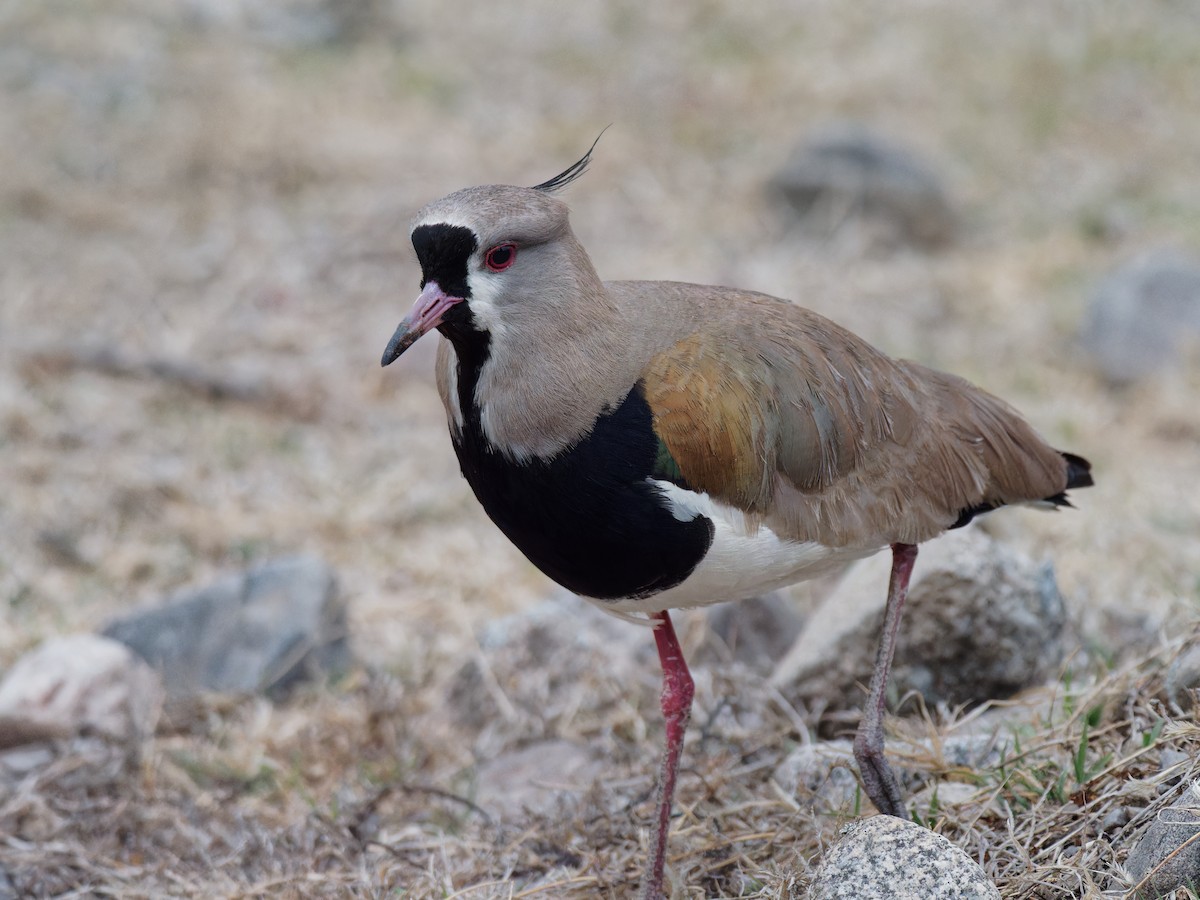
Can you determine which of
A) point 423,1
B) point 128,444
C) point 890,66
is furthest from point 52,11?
point 890,66

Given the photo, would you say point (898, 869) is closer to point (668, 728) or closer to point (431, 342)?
point (668, 728)

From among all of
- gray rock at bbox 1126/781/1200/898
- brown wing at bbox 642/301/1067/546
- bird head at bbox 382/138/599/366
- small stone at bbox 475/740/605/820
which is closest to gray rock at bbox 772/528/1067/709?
brown wing at bbox 642/301/1067/546

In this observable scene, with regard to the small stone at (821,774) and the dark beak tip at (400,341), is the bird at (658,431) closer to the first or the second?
the dark beak tip at (400,341)

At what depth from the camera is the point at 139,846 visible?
3.78 metres

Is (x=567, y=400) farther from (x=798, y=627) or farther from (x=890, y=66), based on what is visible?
(x=890, y=66)

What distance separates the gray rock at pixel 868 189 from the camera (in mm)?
8492

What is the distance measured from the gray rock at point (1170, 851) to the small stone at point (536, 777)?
1.53 metres

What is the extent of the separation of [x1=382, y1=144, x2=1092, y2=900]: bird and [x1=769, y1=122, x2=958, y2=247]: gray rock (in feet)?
18.4

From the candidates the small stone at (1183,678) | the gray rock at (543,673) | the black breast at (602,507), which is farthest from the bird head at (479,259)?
the gray rock at (543,673)

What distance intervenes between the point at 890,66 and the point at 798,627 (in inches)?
279

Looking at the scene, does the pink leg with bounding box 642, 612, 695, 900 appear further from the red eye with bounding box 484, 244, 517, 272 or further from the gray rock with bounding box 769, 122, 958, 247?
the gray rock with bounding box 769, 122, 958, 247

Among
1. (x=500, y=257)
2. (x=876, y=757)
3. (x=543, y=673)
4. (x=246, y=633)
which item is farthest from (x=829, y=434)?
(x=246, y=633)

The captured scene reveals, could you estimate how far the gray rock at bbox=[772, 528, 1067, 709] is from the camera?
12.1 feet

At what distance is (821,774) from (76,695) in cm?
224
